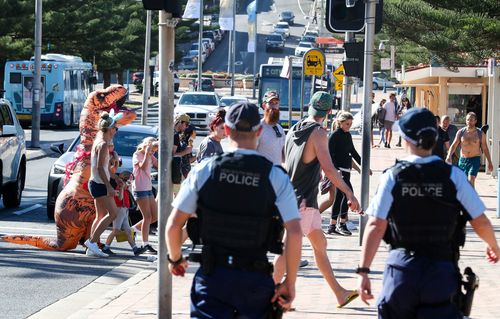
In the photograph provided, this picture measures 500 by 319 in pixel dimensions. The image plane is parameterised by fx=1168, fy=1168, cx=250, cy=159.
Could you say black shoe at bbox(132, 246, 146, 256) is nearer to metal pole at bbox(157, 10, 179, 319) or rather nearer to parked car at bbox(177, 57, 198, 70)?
metal pole at bbox(157, 10, 179, 319)

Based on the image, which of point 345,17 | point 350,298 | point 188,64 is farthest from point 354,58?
point 188,64

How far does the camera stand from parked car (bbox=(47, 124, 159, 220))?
668 inches

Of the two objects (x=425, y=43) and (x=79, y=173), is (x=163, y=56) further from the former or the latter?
(x=425, y=43)

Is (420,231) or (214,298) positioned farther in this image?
(420,231)

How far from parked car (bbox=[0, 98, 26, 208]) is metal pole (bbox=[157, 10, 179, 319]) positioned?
1030 centimetres

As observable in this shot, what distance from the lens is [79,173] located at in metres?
14.0

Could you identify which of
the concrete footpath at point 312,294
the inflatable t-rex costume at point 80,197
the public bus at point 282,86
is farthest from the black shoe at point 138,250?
the public bus at point 282,86

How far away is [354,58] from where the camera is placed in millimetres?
15328

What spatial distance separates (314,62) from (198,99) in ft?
69.2

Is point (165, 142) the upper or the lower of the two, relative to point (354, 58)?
lower

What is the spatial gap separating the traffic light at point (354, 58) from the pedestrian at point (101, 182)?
3431 mm

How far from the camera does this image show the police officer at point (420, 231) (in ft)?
20.6

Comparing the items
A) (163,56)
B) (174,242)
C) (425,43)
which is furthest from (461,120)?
(174,242)

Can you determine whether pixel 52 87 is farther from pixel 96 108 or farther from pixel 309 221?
pixel 309 221
